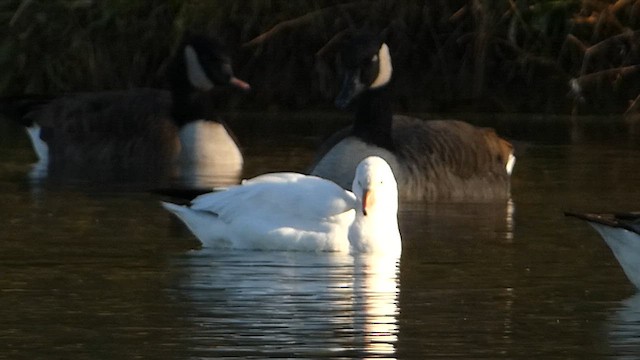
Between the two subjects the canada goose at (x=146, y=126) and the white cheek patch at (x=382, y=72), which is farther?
the canada goose at (x=146, y=126)

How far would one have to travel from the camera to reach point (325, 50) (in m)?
18.7

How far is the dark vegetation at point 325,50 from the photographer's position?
18359mm

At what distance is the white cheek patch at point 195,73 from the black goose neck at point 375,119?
282cm

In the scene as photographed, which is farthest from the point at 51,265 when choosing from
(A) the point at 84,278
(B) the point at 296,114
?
(B) the point at 296,114

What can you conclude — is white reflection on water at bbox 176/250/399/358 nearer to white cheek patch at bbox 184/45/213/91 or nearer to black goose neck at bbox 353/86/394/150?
black goose neck at bbox 353/86/394/150

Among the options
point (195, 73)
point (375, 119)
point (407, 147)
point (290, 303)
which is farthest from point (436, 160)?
point (290, 303)

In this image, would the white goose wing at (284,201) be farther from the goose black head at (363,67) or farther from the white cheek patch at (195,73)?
the white cheek patch at (195,73)

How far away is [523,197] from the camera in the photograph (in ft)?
41.1

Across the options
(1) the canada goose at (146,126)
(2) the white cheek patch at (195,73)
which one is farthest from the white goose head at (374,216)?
(2) the white cheek patch at (195,73)

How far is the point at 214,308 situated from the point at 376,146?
206 inches

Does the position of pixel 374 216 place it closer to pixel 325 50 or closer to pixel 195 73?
pixel 195 73

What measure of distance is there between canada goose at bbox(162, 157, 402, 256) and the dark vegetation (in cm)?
852

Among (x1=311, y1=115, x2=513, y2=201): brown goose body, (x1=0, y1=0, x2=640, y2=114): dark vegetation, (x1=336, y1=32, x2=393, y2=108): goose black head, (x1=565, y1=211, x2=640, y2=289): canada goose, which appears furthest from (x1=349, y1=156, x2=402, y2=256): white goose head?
(x1=0, y1=0, x2=640, y2=114): dark vegetation

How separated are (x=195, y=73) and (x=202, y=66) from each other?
88 millimetres
